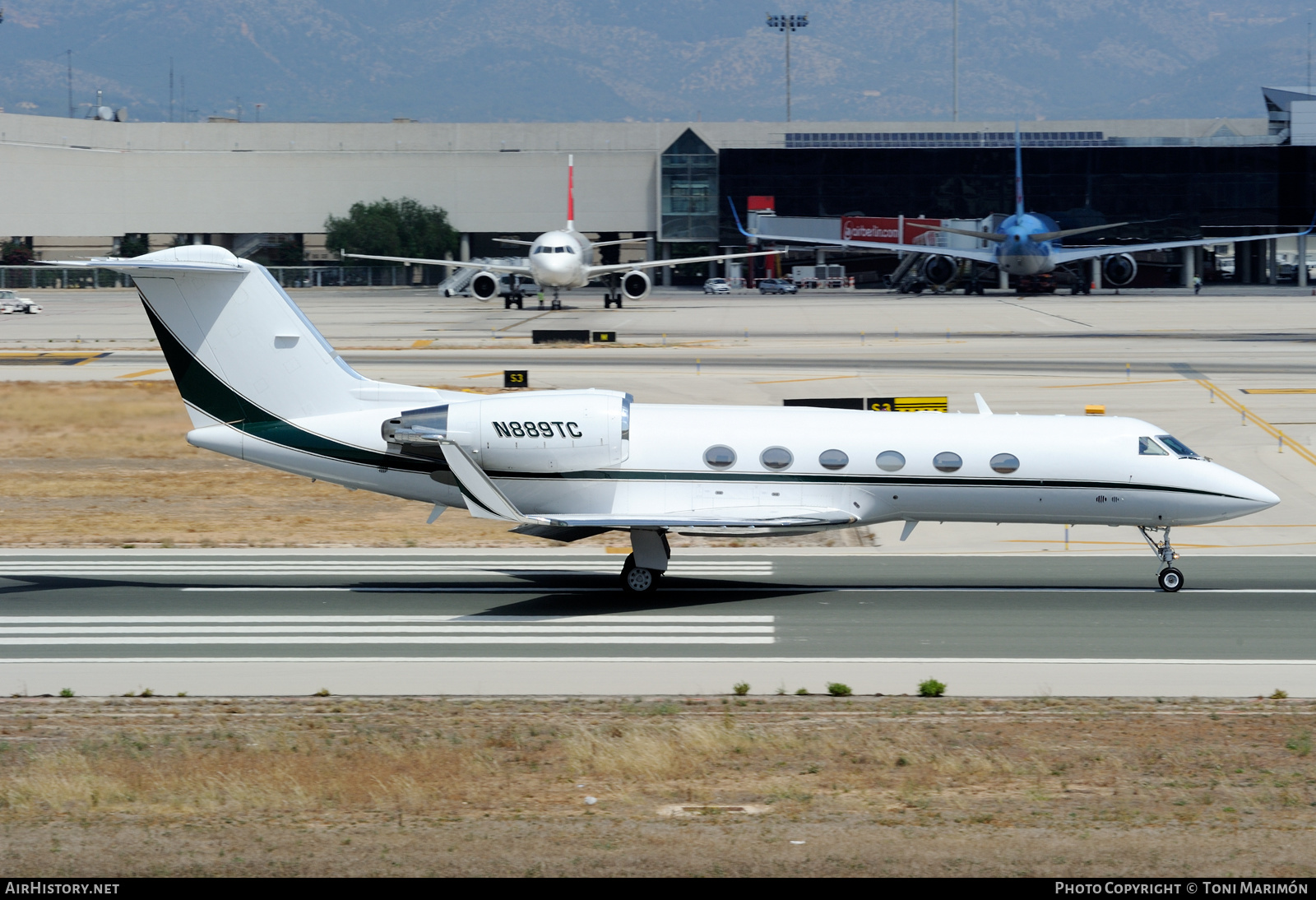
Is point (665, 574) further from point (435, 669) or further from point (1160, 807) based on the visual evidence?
point (1160, 807)

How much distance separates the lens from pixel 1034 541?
27.1m

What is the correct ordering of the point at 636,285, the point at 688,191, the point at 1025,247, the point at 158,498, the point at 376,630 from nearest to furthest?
1. the point at 376,630
2. the point at 158,498
3. the point at 636,285
4. the point at 1025,247
5. the point at 688,191

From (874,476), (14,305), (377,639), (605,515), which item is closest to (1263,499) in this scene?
(874,476)

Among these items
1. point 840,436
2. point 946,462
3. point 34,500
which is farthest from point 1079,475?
point 34,500

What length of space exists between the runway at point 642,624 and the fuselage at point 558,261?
5887cm

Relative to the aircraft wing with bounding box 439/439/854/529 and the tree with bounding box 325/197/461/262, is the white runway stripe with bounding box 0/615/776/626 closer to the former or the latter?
the aircraft wing with bounding box 439/439/854/529

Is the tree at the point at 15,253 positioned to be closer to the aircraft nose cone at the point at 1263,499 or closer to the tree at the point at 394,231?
the tree at the point at 394,231

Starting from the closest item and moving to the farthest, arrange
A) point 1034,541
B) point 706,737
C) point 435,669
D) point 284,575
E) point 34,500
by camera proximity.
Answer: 1. point 706,737
2. point 435,669
3. point 284,575
4. point 1034,541
5. point 34,500

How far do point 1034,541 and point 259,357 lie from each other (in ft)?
50.5

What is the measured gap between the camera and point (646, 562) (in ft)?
71.6

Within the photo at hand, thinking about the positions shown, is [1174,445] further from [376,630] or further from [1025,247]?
[1025,247]

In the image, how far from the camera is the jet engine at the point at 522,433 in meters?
21.3

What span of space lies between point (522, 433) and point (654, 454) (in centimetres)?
215

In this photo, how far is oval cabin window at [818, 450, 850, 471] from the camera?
2159 centimetres
